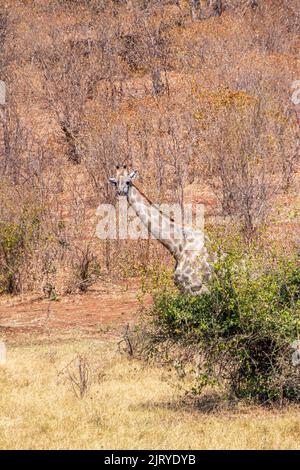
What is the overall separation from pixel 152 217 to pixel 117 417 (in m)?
5.01

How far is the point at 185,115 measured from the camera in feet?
92.1

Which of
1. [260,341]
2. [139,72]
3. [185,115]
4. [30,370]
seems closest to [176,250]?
[30,370]

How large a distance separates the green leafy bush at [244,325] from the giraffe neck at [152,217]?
349cm

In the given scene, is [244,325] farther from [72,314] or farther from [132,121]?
[132,121]

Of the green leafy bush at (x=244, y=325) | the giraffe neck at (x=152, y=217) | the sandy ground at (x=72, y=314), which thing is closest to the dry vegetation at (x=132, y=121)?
the sandy ground at (x=72, y=314)

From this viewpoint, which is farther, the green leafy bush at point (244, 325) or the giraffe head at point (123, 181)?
the giraffe head at point (123, 181)

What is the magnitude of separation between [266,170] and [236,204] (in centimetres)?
124

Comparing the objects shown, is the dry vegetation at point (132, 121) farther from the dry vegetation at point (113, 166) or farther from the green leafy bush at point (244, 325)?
the green leafy bush at point (244, 325)

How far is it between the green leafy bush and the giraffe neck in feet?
11.4

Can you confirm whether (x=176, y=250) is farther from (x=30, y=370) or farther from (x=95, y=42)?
(x=95, y=42)

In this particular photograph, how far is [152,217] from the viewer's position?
14.3 metres

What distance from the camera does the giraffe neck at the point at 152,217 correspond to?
45.1ft

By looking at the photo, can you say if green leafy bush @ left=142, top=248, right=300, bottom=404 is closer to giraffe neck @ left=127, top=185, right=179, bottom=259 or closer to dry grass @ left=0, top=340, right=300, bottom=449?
dry grass @ left=0, top=340, right=300, bottom=449

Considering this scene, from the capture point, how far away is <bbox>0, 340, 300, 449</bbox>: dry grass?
345 inches
